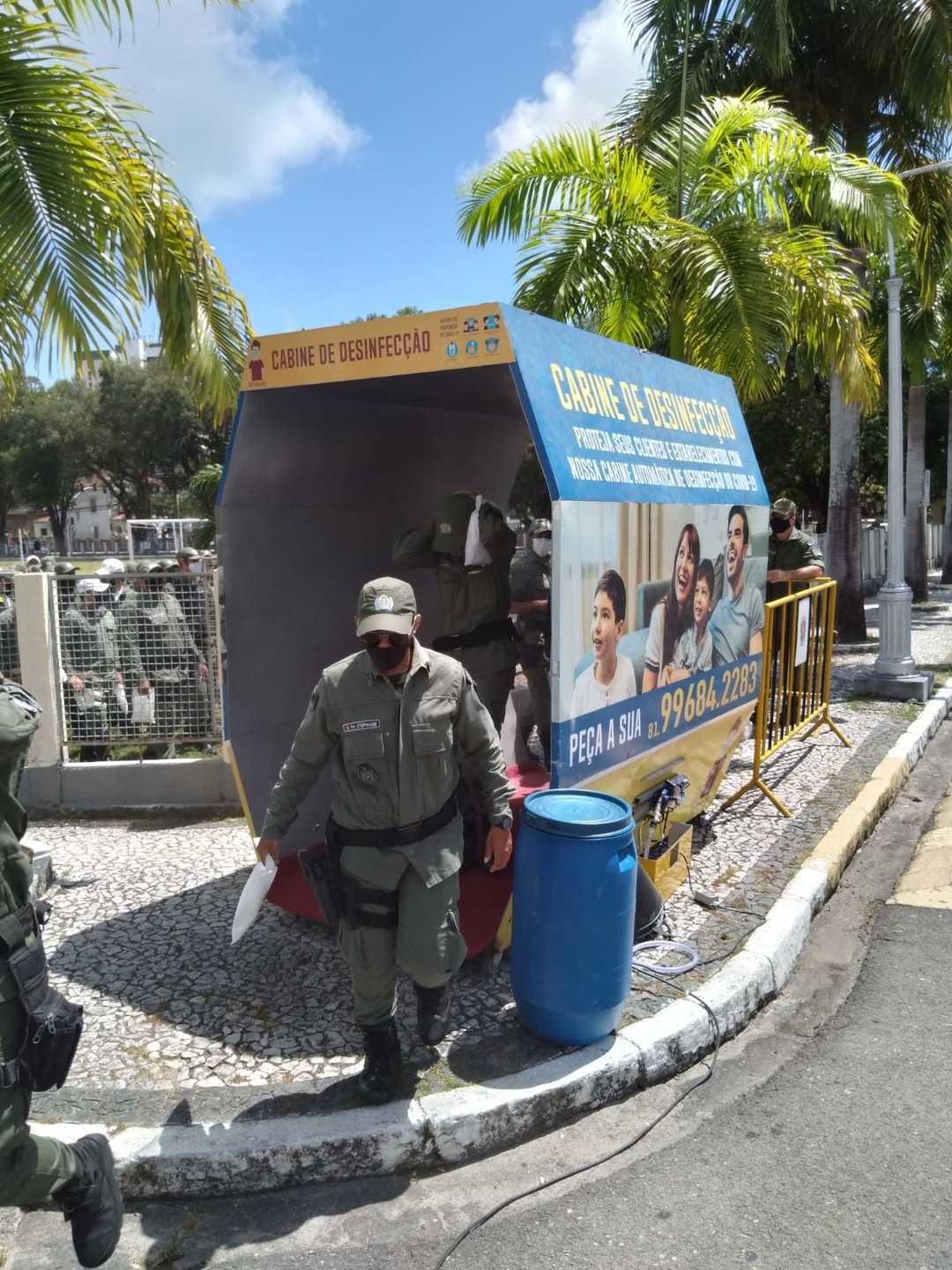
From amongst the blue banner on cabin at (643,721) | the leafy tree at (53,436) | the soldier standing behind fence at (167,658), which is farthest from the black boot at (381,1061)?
the leafy tree at (53,436)

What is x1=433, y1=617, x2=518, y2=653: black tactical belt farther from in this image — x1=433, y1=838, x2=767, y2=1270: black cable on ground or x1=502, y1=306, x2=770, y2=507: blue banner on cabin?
x1=433, y1=838, x2=767, y2=1270: black cable on ground

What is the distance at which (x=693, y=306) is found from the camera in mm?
9359

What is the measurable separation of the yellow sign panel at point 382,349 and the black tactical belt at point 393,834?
1.87 metres

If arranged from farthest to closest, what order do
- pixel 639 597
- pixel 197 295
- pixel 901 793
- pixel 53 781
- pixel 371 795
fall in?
pixel 901 793
pixel 53 781
pixel 197 295
pixel 639 597
pixel 371 795

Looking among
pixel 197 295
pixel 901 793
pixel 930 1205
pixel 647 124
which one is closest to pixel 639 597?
pixel 930 1205

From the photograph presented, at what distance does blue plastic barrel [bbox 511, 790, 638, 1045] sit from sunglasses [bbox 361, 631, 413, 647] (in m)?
0.90

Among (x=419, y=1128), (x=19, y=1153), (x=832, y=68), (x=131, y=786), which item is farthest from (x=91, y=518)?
(x=19, y=1153)

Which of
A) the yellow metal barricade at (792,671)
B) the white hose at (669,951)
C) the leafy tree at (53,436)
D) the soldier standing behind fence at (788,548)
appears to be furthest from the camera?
the leafy tree at (53,436)

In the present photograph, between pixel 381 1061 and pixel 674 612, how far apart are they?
2766mm

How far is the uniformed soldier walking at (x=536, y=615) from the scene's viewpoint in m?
6.11

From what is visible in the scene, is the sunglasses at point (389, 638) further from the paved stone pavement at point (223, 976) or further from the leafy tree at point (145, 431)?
the leafy tree at point (145, 431)

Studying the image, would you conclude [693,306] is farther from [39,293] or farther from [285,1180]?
[285,1180]

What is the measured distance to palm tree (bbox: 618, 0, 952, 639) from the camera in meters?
11.2

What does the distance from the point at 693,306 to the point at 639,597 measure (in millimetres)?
5538
